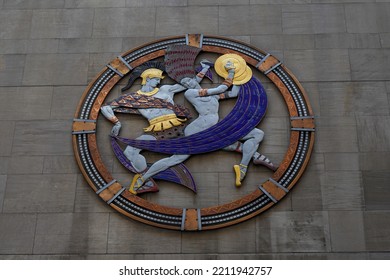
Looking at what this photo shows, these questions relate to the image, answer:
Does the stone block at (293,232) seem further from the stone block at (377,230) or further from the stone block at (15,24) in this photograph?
the stone block at (15,24)

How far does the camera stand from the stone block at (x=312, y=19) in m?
12.1

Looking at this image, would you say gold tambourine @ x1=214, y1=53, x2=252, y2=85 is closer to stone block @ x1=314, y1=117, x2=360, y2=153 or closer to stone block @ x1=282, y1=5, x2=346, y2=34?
stone block @ x1=282, y1=5, x2=346, y2=34

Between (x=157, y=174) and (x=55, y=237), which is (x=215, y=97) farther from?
(x=55, y=237)

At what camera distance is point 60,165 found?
35.9ft

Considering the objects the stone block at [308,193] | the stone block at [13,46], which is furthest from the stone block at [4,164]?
the stone block at [308,193]

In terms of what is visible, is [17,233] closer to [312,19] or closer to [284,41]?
[284,41]

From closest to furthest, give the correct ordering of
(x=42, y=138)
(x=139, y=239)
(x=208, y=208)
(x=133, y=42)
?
(x=139, y=239) < (x=208, y=208) < (x=42, y=138) < (x=133, y=42)

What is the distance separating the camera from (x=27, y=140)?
11234 millimetres

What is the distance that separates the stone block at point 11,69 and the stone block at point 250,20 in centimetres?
435

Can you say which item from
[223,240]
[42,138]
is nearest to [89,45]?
[42,138]

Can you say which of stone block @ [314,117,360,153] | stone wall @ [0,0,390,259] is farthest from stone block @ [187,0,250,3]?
stone block @ [314,117,360,153]

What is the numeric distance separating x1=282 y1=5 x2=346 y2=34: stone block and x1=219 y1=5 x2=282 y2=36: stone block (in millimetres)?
197

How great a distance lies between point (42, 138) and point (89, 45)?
2.36m

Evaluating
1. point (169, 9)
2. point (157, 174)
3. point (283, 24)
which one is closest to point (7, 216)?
point (157, 174)
